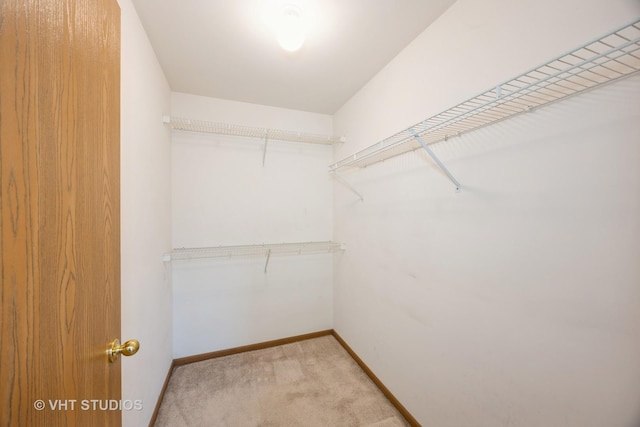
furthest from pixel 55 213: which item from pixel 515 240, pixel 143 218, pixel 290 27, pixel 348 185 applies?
pixel 348 185

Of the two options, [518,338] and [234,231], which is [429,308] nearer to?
[518,338]

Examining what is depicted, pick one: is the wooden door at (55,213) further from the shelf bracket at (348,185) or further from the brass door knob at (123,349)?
the shelf bracket at (348,185)

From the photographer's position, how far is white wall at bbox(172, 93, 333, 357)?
2.29m

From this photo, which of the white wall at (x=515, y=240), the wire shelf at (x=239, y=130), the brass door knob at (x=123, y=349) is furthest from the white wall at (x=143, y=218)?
the white wall at (x=515, y=240)

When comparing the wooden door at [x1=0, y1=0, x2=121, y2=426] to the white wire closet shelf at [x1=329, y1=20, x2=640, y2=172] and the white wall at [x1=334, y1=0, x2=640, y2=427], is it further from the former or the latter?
the white wall at [x1=334, y1=0, x2=640, y2=427]

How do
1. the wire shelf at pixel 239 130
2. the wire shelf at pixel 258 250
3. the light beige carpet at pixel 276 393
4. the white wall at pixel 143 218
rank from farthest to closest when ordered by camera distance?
the wire shelf at pixel 258 250
the wire shelf at pixel 239 130
the light beige carpet at pixel 276 393
the white wall at pixel 143 218

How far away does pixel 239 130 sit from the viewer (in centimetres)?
230

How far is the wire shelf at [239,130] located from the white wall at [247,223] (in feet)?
0.25

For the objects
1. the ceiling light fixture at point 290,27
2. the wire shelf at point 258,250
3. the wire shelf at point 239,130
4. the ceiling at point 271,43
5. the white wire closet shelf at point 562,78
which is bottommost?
the wire shelf at point 258,250

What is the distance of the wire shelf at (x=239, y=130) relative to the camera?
6.78ft

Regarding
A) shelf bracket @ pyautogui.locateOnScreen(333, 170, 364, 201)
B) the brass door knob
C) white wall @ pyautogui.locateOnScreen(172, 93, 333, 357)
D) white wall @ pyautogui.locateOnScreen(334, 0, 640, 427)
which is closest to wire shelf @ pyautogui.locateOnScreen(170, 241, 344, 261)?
white wall @ pyautogui.locateOnScreen(172, 93, 333, 357)

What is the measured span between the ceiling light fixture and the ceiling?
4 cm

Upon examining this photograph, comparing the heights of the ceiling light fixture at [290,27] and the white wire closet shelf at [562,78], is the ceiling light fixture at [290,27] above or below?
above

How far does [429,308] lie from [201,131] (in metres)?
2.41
